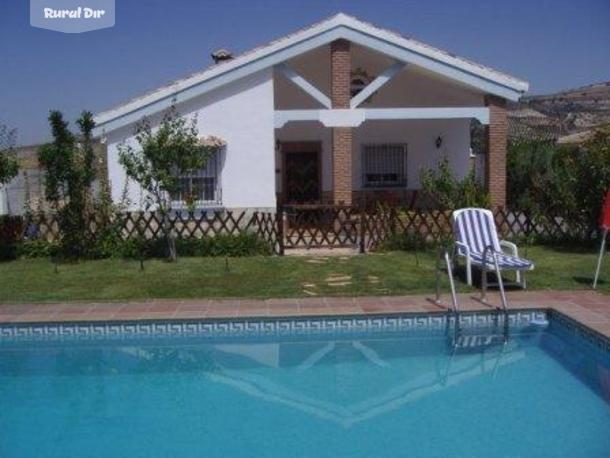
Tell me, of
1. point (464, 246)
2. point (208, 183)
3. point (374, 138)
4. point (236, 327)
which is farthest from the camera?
point (374, 138)

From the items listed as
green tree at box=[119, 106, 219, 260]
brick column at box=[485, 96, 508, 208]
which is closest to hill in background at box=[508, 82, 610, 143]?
brick column at box=[485, 96, 508, 208]

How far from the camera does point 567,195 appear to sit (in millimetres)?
15930

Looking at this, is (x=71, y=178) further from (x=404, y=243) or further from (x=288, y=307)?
(x=404, y=243)

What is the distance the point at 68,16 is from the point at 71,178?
3.31m

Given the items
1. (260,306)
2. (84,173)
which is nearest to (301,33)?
(84,173)

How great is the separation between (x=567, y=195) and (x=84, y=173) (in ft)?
35.1

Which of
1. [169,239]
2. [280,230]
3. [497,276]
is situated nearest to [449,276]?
[497,276]

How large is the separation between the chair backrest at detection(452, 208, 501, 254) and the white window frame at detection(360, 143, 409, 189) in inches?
394

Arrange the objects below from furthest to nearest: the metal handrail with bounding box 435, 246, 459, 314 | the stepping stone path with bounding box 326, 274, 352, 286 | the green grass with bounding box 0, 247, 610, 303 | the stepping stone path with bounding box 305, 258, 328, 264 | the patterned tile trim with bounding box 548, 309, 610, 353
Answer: the stepping stone path with bounding box 305, 258, 328, 264 < the stepping stone path with bounding box 326, 274, 352, 286 < the green grass with bounding box 0, 247, 610, 303 < the metal handrail with bounding box 435, 246, 459, 314 < the patterned tile trim with bounding box 548, 309, 610, 353

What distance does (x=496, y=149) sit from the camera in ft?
61.3

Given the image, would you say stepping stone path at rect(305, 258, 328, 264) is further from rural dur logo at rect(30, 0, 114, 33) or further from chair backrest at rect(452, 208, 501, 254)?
rural dur logo at rect(30, 0, 114, 33)

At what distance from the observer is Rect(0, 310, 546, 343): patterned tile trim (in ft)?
32.2

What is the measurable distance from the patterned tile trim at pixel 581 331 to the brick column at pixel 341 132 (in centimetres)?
829

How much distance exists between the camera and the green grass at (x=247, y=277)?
1162 cm
